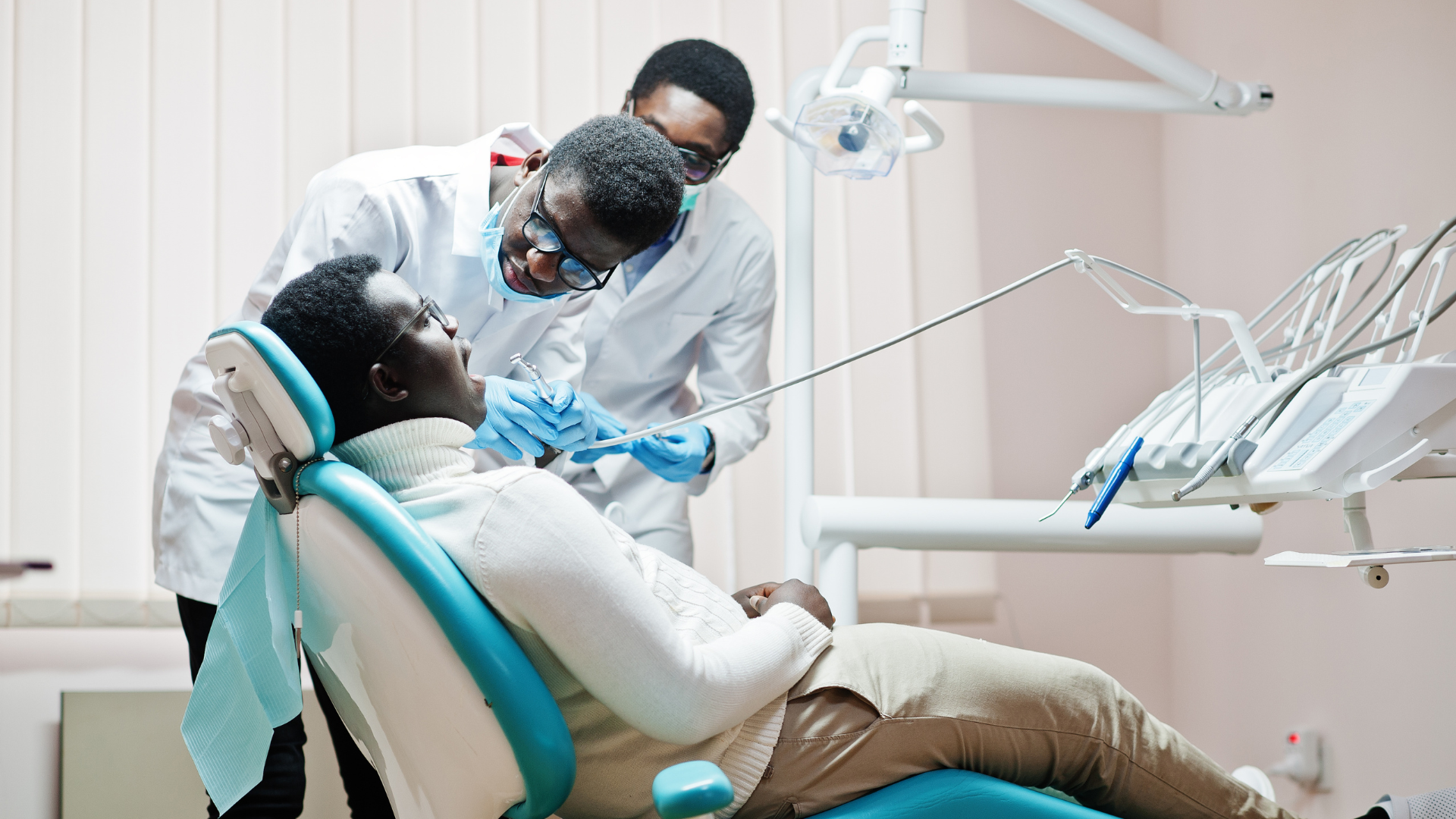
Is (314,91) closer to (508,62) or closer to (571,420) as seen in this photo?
(508,62)

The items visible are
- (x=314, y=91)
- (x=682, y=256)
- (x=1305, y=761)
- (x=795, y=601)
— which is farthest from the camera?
(x=314, y=91)

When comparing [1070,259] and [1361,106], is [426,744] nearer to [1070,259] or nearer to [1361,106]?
[1070,259]

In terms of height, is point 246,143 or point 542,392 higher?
point 246,143

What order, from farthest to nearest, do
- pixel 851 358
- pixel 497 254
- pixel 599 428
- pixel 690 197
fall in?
pixel 690 197 → pixel 599 428 → pixel 497 254 → pixel 851 358

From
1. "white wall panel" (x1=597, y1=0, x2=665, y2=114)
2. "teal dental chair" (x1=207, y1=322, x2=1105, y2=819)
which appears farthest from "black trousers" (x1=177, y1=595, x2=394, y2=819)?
"white wall panel" (x1=597, y1=0, x2=665, y2=114)

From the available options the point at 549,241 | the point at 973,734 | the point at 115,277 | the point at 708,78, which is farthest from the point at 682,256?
the point at 115,277

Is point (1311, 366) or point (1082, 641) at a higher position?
point (1311, 366)

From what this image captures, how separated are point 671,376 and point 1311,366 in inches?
43.9

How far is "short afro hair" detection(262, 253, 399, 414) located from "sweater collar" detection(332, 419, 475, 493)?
5cm

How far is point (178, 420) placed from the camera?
141cm

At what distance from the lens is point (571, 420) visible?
1430mm

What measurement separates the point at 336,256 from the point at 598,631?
68 cm

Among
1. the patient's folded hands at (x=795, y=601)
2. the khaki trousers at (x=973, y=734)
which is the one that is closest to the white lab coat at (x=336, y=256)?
the patient's folded hands at (x=795, y=601)

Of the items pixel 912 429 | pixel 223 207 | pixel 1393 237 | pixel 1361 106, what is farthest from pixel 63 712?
pixel 1361 106
